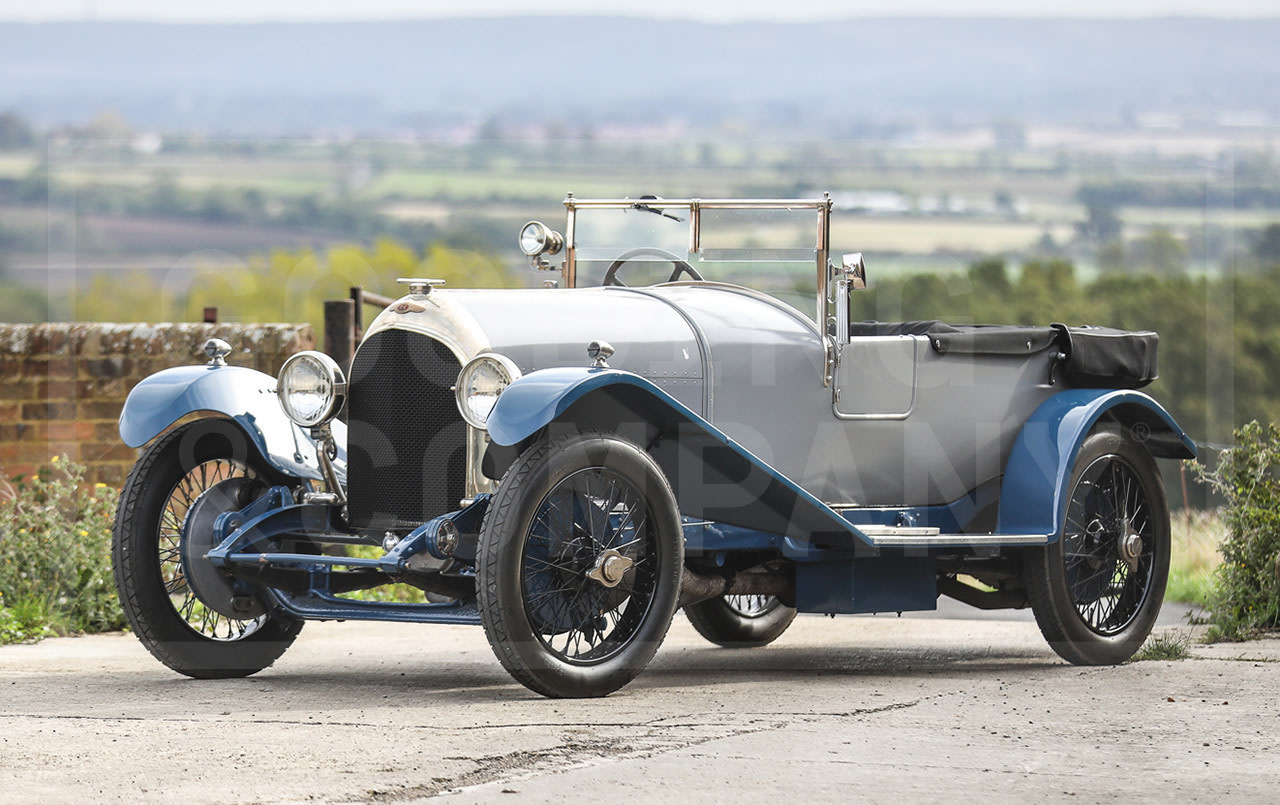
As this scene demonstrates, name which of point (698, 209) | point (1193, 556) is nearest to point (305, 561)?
point (698, 209)

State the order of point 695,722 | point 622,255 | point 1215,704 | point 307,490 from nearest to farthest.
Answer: point 695,722 < point 1215,704 < point 307,490 < point 622,255

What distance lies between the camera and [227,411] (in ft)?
21.2

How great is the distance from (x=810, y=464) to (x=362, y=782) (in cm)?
308

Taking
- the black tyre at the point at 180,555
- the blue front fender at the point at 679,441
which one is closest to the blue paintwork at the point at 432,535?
the blue front fender at the point at 679,441

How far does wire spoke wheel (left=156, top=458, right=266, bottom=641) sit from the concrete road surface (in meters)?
0.25

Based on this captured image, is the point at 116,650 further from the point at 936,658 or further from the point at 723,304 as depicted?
the point at 936,658

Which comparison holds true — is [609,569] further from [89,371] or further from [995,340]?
[89,371]

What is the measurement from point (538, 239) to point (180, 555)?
209 cm

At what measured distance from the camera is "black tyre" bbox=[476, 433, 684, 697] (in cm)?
528

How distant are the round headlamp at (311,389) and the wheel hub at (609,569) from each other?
1336 millimetres

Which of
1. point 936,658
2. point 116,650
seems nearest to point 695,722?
point 936,658

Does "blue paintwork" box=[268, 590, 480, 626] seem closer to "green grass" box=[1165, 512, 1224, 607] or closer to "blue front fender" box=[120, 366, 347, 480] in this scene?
"blue front fender" box=[120, 366, 347, 480]

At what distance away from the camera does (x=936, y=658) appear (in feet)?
24.2

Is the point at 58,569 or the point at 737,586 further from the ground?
the point at 737,586
